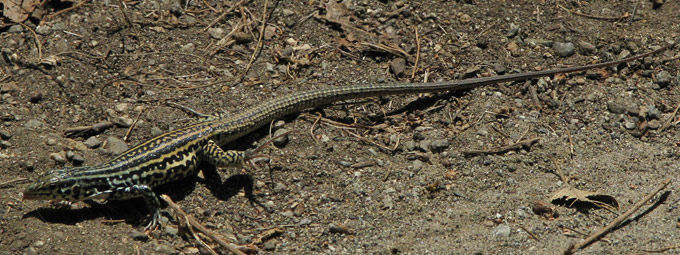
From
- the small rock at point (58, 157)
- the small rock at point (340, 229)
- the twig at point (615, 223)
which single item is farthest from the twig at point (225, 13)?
the twig at point (615, 223)

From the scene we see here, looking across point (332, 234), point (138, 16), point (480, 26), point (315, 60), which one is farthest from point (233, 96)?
point (480, 26)

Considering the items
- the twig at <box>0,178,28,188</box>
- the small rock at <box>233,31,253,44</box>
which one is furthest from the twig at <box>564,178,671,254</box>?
the twig at <box>0,178,28,188</box>

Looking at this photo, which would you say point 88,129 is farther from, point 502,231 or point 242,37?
point 502,231

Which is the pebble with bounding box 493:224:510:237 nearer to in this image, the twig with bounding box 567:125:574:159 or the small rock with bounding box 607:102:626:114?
the twig with bounding box 567:125:574:159

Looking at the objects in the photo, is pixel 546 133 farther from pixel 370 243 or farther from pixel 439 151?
pixel 370 243

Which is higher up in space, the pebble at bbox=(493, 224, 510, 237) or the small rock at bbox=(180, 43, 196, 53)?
the small rock at bbox=(180, 43, 196, 53)
